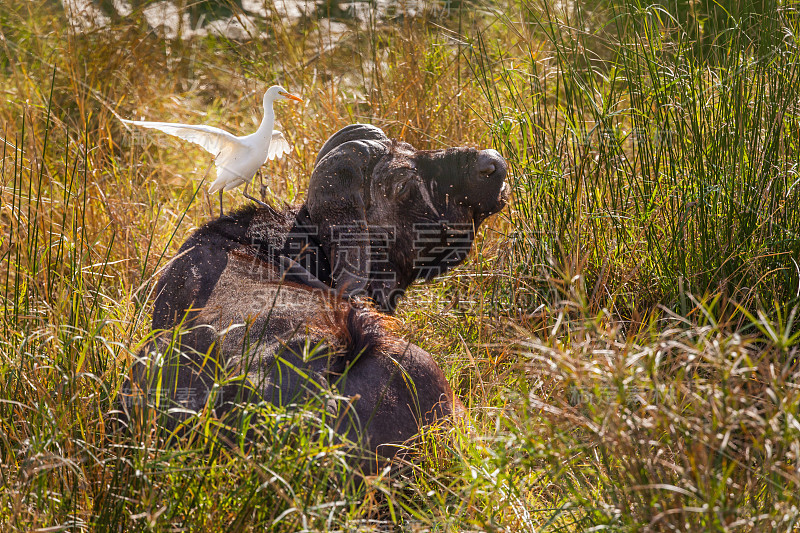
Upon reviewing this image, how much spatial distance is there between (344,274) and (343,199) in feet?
1.12

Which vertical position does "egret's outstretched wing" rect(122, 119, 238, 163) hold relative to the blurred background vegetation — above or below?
above

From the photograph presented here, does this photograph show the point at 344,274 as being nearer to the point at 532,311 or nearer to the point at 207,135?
the point at 532,311

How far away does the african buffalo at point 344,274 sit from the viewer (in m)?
2.65

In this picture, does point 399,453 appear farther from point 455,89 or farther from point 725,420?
point 455,89

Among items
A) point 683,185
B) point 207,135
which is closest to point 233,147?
point 207,135

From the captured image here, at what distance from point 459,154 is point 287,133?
2.27 m

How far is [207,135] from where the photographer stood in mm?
3920

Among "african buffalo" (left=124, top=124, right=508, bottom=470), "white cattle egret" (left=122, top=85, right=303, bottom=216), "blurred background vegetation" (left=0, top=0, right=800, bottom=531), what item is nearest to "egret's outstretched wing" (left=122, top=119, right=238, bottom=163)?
"white cattle egret" (left=122, top=85, right=303, bottom=216)

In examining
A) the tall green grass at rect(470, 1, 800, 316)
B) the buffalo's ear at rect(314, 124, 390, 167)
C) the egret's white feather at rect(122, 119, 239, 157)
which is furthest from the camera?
the egret's white feather at rect(122, 119, 239, 157)

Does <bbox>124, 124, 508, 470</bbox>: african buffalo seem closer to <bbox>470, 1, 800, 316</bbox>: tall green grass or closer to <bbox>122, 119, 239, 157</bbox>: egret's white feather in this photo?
<bbox>470, 1, 800, 316</bbox>: tall green grass

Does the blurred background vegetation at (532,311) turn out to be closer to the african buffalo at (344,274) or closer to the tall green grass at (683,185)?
the tall green grass at (683,185)

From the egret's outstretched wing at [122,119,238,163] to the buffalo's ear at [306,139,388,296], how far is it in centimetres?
62

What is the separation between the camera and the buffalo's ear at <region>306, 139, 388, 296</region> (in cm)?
337

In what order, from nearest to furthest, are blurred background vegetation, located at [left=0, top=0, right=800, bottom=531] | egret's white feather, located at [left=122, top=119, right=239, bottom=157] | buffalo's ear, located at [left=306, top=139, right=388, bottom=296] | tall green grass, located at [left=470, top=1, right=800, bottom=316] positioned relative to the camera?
blurred background vegetation, located at [left=0, top=0, right=800, bottom=531], tall green grass, located at [left=470, top=1, right=800, bottom=316], buffalo's ear, located at [left=306, top=139, right=388, bottom=296], egret's white feather, located at [left=122, top=119, right=239, bottom=157]
